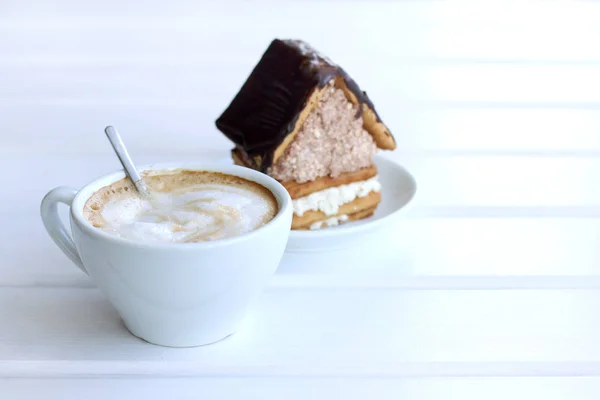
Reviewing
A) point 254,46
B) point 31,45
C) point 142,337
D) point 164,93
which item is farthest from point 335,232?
point 31,45

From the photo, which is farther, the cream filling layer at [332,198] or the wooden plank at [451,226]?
the cream filling layer at [332,198]

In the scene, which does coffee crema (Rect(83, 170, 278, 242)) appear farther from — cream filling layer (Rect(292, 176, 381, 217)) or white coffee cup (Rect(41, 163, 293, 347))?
cream filling layer (Rect(292, 176, 381, 217))

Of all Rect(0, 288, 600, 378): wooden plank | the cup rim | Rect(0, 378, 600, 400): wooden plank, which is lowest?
Rect(0, 378, 600, 400): wooden plank

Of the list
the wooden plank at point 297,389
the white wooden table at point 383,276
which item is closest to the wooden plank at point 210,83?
the white wooden table at point 383,276

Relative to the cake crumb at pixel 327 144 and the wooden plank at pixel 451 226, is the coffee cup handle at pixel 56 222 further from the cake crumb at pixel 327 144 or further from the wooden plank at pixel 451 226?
the cake crumb at pixel 327 144

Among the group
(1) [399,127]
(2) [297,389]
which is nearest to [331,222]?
(2) [297,389]

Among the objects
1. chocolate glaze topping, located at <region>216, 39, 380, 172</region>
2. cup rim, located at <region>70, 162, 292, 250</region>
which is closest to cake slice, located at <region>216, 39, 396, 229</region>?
chocolate glaze topping, located at <region>216, 39, 380, 172</region>
